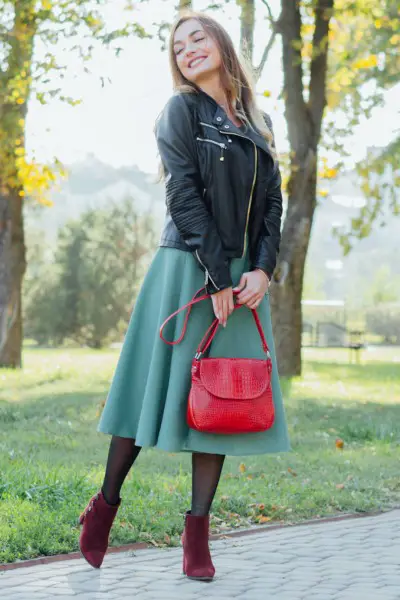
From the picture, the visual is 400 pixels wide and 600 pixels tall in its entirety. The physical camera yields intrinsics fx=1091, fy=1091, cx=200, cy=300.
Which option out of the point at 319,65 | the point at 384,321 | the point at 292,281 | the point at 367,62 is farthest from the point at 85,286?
the point at 292,281

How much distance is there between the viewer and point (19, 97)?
1834cm

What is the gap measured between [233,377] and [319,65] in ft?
47.8

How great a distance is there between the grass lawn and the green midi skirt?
89 cm

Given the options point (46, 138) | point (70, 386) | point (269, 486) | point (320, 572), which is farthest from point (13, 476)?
point (46, 138)

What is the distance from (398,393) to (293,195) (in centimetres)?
374

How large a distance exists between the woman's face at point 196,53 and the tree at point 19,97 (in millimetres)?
12376

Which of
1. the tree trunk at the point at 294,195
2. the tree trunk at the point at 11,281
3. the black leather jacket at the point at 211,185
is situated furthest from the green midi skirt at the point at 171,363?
the tree trunk at the point at 11,281

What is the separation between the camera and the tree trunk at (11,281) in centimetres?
1969

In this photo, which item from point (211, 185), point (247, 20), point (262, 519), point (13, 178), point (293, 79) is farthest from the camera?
point (13, 178)

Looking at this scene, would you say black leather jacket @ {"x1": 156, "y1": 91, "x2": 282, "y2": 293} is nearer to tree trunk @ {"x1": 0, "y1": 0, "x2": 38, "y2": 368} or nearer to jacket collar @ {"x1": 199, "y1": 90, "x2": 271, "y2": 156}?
jacket collar @ {"x1": 199, "y1": 90, "x2": 271, "y2": 156}

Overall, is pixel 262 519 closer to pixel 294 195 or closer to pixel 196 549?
pixel 196 549

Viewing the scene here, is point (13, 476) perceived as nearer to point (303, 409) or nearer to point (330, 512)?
point (330, 512)

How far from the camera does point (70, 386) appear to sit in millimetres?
15414

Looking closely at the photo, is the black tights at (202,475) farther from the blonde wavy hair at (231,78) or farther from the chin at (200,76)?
the chin at (200,76)
